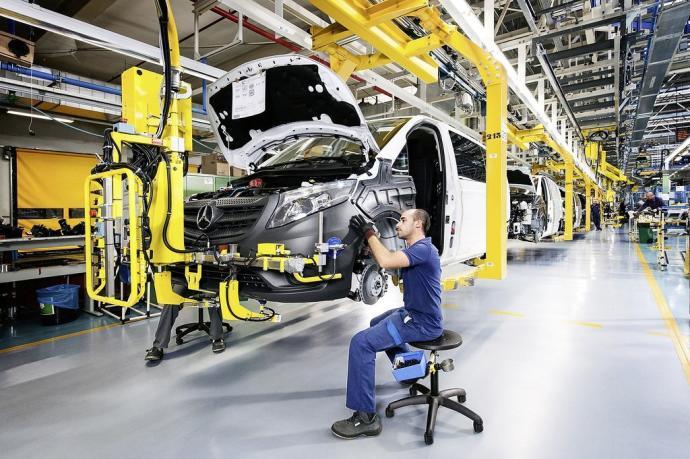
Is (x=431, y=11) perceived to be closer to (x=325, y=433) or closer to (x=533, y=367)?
(x=533, y=367)

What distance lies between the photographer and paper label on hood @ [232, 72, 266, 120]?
9.89ft

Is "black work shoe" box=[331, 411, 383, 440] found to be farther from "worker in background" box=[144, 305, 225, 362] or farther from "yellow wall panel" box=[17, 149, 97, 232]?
"yellow wall panel" box=[17, 149, 97, 232]

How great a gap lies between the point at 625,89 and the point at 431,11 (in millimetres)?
5983

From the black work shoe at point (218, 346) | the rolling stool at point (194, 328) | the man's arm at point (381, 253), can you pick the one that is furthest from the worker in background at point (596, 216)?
the black work shoe at point (218, 346)

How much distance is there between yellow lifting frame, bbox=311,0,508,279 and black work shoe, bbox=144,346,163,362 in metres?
3.11

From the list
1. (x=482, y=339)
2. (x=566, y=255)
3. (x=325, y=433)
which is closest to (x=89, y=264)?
(x=325, y=433)

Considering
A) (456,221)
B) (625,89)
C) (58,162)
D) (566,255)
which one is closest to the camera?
(456,221)

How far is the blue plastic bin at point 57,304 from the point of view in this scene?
4258 millimetres

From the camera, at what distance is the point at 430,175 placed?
434 centimetres

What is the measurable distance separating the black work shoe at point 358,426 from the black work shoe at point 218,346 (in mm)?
1605

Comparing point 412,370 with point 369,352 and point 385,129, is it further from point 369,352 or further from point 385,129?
point 385,129

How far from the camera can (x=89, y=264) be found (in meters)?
2.65

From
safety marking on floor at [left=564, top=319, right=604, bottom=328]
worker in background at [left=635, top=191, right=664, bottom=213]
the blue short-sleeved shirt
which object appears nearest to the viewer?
the blue short-sleeved shirt

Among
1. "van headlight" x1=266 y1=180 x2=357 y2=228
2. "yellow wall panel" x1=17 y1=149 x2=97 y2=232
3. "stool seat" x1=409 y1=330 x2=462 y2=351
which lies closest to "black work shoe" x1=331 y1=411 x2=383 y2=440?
"stool seat" x1=409 y1=330 x2=462 y2=351
